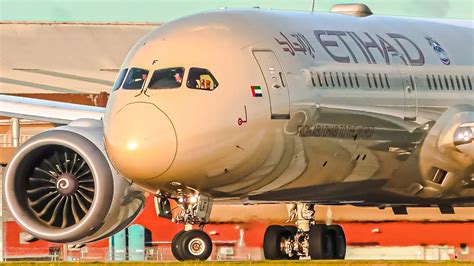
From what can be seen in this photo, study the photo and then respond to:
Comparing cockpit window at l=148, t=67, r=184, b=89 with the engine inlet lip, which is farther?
the engine inlet lip

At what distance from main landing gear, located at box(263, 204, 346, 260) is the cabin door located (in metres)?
2.52

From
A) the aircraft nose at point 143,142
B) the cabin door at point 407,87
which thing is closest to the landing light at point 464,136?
the cabin door at point 407,87

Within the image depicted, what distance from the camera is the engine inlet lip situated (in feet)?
109

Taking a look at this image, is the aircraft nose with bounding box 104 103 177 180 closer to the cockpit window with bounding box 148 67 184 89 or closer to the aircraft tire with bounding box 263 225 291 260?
the cockpit window with bounding box 148 67 184 89

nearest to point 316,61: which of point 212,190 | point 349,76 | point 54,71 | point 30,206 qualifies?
point 349,76

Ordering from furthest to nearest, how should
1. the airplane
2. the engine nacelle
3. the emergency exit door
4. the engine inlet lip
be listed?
the engine nacelle
the engine inlet lip
the emergency exit door
the airplane

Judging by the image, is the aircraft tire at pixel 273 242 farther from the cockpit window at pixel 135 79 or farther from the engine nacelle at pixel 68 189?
the cockpit window at pixel 135 79

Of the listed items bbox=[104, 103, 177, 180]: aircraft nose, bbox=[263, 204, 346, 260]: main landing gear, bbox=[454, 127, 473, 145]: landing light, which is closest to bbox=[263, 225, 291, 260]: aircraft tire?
bbox=[263, 204, 346, 260]: main landing gear

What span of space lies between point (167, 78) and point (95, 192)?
3798mm

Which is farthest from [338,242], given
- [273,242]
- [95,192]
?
[95,192]

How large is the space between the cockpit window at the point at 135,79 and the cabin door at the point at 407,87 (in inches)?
228

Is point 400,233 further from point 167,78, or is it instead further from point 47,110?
point 167,78

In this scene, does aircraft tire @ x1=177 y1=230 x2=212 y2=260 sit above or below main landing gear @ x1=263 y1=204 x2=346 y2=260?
below

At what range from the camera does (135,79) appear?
30812 millimetres
